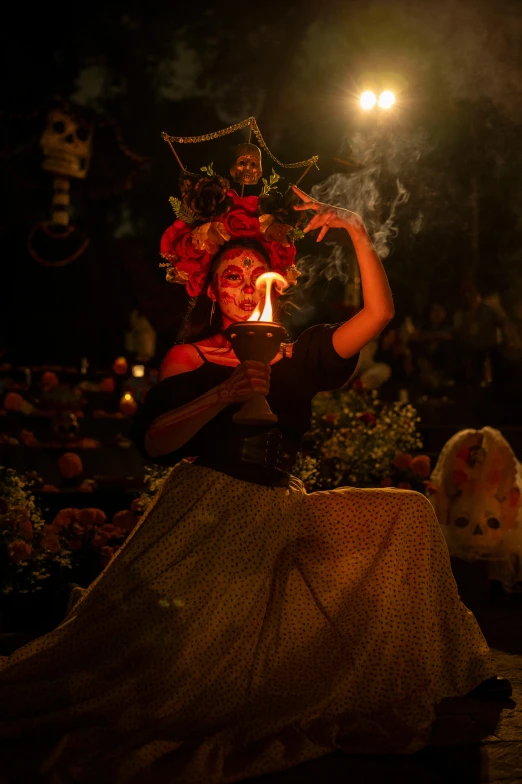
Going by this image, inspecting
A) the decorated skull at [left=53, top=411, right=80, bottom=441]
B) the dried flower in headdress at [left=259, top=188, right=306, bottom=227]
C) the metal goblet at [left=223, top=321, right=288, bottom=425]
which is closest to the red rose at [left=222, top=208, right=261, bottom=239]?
the dried flower in headdress at [left=259, top=188, right=306, bottom=227]

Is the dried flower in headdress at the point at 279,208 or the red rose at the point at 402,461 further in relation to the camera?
the red rose at the point at 402,461

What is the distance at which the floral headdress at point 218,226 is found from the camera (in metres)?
4.33

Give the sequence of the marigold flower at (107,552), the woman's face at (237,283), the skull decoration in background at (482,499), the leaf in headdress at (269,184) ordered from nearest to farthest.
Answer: the woman's face at (237,283), the leaf in headdress at (269,184), the marigold flower at (107,552), the skull decoration in background at (482,499)

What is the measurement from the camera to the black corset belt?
3908 mm

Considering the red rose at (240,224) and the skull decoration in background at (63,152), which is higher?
the skull decoration in background at (63,152)

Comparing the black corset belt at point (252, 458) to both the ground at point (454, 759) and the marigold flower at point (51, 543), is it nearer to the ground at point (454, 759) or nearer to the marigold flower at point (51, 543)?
the ground at point (454, 759)

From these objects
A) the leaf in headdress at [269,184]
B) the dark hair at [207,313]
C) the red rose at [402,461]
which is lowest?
the red rose at [402,461]

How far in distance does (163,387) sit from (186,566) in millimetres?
778

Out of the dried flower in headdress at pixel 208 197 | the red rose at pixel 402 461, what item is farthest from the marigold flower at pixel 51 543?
the red rose at pixel 402 461

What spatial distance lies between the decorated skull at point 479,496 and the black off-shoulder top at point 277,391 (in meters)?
3.32

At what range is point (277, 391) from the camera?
13.3 feet

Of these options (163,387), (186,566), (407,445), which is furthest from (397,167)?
(186,566)

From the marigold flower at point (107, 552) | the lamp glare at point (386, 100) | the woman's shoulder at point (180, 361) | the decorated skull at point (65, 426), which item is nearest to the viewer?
the woman's shoulder at point (180, 361)

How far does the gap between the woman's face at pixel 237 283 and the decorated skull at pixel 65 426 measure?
6167 mm
